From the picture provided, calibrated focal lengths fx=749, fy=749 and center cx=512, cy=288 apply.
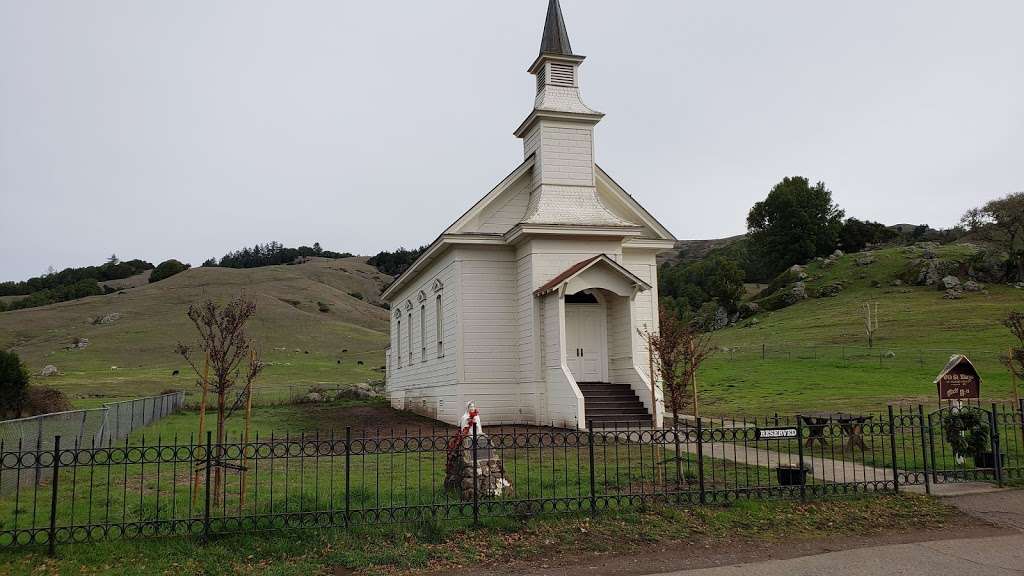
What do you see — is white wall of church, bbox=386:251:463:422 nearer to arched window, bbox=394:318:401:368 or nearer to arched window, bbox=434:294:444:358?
arched window, bbox=394:318:401:368

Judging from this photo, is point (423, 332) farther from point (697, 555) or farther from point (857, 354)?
point (857, 354)

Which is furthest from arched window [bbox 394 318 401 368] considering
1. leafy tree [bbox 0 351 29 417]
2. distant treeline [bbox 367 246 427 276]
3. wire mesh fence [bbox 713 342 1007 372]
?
distant treeline [bbox 367 246 427 276]

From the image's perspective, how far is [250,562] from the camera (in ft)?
→ 27.0

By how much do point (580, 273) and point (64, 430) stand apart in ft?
43.8

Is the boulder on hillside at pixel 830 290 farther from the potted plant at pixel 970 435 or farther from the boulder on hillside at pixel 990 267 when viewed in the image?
the potted plant at pixel 970 435

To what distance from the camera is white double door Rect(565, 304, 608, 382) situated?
76.9ft

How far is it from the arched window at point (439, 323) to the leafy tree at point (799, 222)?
253 feet

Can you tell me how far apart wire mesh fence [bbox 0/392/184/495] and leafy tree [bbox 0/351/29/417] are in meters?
3.74

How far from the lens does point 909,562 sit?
27.6 ft

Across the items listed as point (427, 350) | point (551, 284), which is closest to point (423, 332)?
point (427, 350)

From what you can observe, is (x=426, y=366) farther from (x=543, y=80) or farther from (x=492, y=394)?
(x=543, y=80)

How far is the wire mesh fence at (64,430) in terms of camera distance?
484 inches

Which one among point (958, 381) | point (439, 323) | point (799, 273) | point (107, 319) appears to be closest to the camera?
point (958, 381)

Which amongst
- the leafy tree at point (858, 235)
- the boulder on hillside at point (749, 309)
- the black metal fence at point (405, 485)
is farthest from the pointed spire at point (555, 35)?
the leafy tree at point (858, 235)
